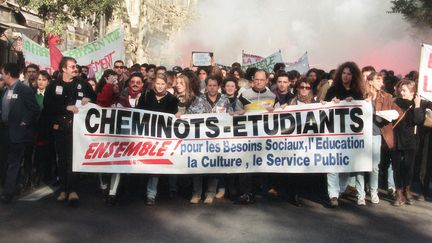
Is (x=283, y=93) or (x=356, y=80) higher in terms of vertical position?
(x=356, y=80)

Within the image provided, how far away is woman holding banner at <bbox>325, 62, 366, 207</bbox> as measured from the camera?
7293 mm

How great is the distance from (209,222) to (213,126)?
1.46 metres

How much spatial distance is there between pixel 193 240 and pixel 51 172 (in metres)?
4.16

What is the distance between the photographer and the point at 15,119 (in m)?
7.35

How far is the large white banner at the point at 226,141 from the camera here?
7.23 metres

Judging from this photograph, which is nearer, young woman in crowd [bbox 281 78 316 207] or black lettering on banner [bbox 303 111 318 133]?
black lettering on banner [bbox 303 111 318 133]

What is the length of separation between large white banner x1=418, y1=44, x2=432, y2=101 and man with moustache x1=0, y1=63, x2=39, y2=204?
5055mm

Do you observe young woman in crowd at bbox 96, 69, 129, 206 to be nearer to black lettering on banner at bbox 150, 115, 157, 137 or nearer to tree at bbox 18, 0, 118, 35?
black lettering on banner at bbox 150, 115, 157, 137

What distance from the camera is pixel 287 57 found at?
55031 millimetres

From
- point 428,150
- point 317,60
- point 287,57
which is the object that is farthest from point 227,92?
point 287,57

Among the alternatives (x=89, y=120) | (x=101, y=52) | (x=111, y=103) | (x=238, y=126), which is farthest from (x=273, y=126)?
(x=101, y=52)

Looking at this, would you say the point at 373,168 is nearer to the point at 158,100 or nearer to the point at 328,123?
the point at 328,123

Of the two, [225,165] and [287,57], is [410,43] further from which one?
[225,165]

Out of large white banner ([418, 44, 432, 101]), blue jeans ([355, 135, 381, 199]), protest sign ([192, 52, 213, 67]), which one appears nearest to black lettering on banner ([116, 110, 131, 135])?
blue jeans ([355, 135, 381, 199])
